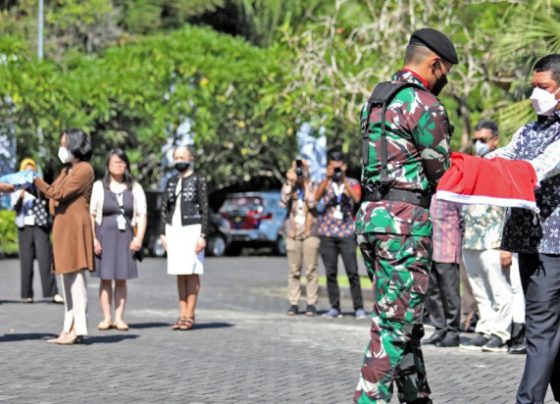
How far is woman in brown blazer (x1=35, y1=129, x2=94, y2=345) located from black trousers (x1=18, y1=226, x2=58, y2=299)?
16.9ft

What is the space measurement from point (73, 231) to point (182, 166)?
243 centimetres

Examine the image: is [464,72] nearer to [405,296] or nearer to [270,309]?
[270,309]

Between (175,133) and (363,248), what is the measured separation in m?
28.0

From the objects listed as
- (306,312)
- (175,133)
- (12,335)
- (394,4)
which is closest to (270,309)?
(306,312)

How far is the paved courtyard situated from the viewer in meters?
8.86

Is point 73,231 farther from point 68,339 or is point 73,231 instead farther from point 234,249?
point 234,249

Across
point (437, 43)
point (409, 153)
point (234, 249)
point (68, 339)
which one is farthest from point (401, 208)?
point (234, 249)

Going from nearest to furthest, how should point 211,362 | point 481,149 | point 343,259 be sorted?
point 211,362
point 481,149
point 343,259

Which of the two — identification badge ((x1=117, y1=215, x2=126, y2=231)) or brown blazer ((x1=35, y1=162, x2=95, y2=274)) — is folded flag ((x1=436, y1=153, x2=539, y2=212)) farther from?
identification badge ((x1=117, y1=215, x2=126, y2=231))

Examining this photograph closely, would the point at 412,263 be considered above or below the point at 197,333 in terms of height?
above

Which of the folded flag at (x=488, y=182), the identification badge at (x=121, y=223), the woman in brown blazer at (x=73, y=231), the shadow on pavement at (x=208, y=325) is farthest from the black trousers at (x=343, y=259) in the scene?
the folded flag at (x=488, y=182)

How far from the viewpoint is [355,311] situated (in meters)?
15.7

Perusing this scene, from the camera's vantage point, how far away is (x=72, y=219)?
1177 cm

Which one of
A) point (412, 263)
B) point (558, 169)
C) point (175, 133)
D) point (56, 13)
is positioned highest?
point (56, 13)
